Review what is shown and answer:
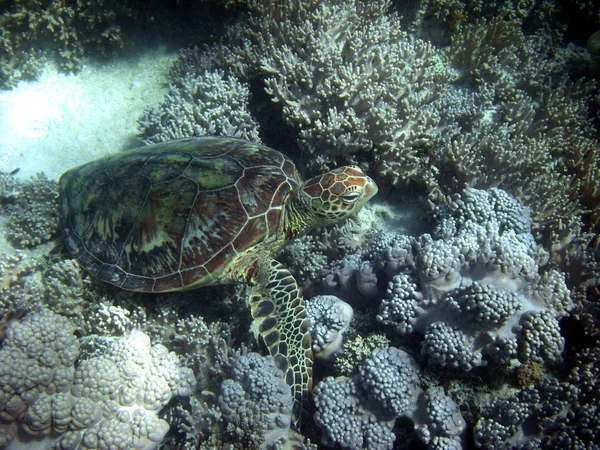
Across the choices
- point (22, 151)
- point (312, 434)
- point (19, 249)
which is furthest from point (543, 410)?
point (22, 151)

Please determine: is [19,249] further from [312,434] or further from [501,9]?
[501,9]

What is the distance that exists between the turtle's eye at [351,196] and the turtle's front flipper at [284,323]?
77 centimetres

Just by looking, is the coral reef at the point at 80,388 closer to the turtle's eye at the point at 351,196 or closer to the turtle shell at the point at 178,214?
the turtle shell at the point at 178,214

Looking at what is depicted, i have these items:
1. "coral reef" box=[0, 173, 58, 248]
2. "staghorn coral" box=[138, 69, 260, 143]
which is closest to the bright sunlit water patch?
"coral reef" box=[0, 173, 58, 248]

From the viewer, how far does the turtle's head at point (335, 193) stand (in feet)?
8.80

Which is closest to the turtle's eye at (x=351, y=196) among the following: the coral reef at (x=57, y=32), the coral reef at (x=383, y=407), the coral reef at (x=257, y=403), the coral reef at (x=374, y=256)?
the coral reef at (x=374, y=256)

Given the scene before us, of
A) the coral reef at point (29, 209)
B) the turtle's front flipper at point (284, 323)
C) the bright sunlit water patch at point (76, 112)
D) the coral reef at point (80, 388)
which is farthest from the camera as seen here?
the bright sunlit water patch at point (76, 112)

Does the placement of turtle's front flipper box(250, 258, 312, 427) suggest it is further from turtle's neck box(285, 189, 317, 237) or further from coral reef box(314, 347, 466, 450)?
turtle's neck box(285, 189, 317, 237)

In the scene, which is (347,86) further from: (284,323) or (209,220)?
(284,323)

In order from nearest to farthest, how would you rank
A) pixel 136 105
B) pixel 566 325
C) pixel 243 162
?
pixel 566 325 → pixel 243 162 → pixel 136 105

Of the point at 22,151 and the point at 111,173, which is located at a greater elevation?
the point at 111,173

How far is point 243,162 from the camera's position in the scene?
9.62ft

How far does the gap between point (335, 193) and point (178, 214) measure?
127 centimetres

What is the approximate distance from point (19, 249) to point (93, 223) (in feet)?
2.73
